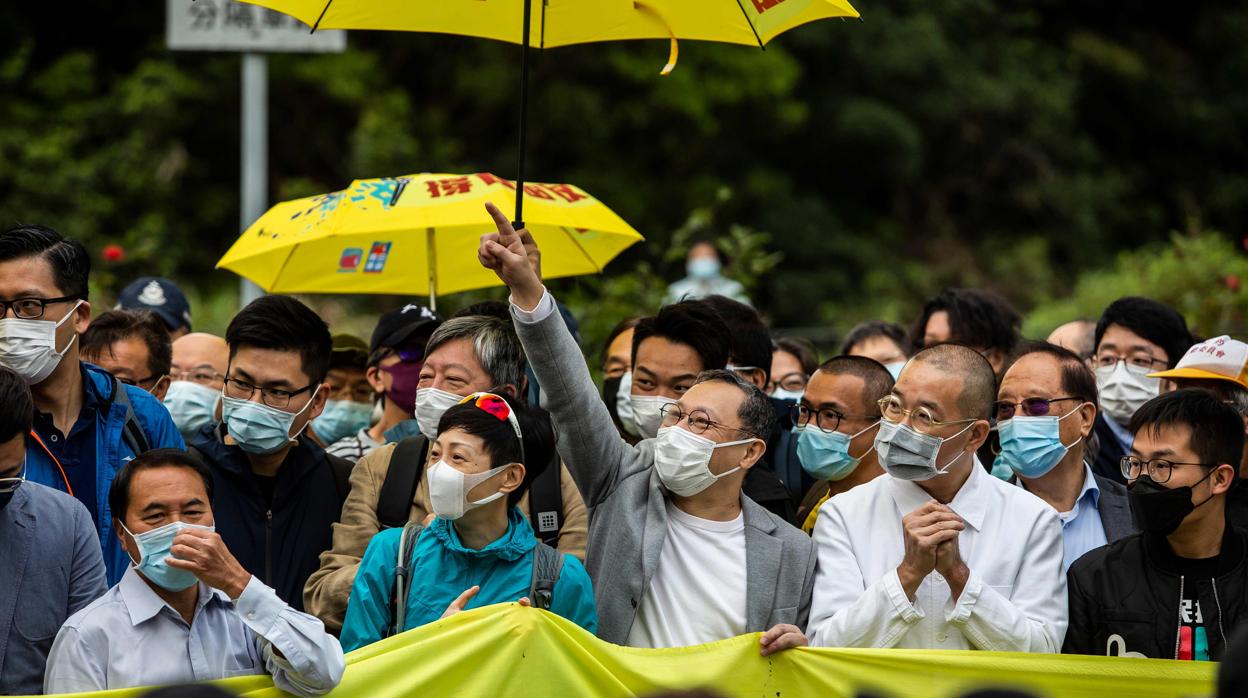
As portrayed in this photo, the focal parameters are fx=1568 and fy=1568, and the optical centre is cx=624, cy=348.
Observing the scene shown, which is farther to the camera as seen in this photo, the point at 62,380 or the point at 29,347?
the point at 62,380

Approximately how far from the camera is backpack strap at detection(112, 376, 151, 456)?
4742mm

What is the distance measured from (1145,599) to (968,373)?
791 mm

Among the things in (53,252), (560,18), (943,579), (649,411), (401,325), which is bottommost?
(943,579)

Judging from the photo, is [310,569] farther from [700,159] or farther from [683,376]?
[700,159]

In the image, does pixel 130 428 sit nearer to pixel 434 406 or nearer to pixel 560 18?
pixel 434 406

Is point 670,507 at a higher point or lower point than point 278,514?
higher

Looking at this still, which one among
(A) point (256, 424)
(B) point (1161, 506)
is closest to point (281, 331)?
(A) point (256, 424)

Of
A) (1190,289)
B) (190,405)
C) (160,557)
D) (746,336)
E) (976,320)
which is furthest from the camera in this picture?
(1190,289)

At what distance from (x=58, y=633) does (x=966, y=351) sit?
262cm

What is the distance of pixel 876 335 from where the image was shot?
7.38 m

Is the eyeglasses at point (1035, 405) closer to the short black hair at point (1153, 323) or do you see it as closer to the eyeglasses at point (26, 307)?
the short black hair at point (1153, 323)

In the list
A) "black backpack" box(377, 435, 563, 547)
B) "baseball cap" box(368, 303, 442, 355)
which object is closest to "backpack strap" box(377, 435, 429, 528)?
"black backpack" box(377, 435, 563, 547)

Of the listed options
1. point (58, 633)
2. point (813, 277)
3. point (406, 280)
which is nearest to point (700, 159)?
point (813, 277)

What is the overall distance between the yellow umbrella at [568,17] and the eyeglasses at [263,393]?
3.04ft
